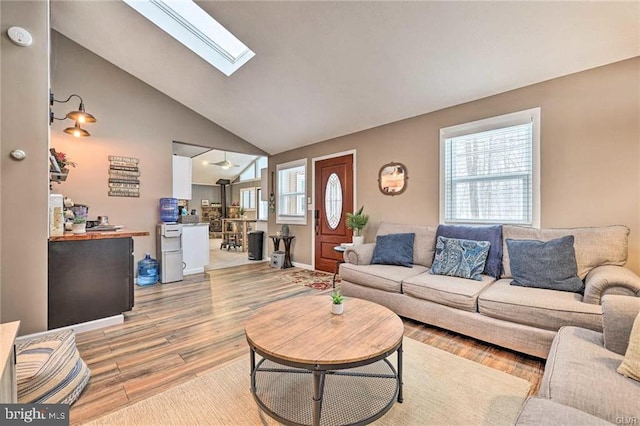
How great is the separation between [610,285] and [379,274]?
177 centimetres

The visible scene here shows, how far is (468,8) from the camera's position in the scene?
2.30 m

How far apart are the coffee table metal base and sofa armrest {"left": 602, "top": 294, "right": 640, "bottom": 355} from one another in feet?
3.45

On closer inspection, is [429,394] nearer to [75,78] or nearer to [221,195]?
[75,78]

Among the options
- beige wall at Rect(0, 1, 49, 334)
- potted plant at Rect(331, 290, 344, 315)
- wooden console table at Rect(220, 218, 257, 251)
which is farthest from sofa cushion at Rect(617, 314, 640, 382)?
wooden console table at Rect(220, 218, 257, 251)

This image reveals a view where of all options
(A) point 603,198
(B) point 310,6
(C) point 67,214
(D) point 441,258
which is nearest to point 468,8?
(B) point 310,6

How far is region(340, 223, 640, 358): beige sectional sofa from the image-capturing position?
76.4 inches

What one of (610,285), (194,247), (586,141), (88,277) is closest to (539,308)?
(610,285)

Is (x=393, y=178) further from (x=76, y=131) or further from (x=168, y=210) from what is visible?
(x=76, y=131)

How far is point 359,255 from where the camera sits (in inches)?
136

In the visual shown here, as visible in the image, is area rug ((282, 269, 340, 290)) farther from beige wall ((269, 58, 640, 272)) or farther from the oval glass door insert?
beige wall ((269, 58, 640, 272))

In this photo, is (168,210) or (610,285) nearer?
(610,285)

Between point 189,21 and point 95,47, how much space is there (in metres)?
1.88

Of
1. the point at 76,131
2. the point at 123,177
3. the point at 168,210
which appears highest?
the point at 76,131

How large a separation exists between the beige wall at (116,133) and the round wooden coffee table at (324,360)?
393cm
